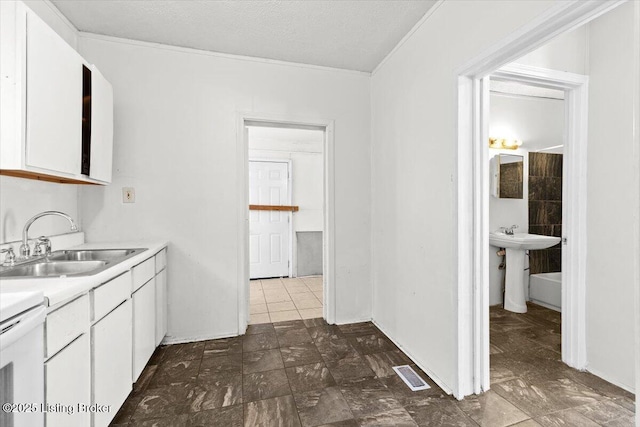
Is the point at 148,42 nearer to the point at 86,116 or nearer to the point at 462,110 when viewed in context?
the point at 86,116

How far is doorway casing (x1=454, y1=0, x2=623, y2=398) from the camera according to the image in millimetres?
1826

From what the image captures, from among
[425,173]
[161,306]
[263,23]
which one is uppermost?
[263,23]

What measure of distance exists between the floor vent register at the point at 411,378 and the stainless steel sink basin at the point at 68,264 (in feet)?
6.32

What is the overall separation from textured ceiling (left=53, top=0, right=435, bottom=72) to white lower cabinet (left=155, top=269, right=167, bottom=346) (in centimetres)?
193

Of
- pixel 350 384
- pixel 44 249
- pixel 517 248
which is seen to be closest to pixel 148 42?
pixel 44 249

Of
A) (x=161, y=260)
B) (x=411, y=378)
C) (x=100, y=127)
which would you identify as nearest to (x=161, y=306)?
(x=161, y=260)

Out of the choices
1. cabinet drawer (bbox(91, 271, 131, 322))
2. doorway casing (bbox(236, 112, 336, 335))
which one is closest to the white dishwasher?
cabinet drawer (bbox(91, 271, 131, 322))

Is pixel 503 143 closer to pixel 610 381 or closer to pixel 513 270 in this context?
pixel 513 270

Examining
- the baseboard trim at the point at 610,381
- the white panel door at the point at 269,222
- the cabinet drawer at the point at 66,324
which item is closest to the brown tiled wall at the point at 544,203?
the baseboard trim at the point at 610,381

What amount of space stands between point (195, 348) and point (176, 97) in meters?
2.16

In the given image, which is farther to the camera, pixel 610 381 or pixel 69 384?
pixel 610 381

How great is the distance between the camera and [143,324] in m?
1.96

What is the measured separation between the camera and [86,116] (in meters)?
1.88

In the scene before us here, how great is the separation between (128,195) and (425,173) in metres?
2.41
